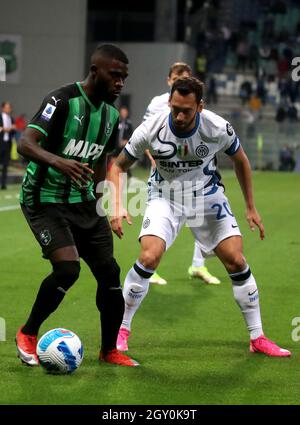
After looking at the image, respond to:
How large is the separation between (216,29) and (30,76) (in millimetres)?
10009

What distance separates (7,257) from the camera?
1323 centimetres

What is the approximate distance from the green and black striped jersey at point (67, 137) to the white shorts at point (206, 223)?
841 mm

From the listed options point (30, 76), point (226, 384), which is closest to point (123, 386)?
point (226, 384)

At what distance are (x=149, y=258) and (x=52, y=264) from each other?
0.97 meters

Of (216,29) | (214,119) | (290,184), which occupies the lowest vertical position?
(290,184)

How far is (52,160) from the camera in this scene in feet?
21.2

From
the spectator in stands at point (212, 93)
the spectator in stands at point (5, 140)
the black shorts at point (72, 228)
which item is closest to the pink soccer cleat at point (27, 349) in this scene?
the black shorts at point (72, 228)

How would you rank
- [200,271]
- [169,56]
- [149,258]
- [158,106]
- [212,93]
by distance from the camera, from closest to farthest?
[149,258] → [158,106] → [200,271] → [169,56] → [212,93]

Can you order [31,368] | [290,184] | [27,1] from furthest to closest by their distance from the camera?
[27,1] < [290,184] < [31,368]

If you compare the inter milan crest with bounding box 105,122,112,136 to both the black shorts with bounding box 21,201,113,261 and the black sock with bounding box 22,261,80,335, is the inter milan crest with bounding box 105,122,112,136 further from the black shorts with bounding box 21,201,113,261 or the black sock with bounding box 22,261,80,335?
the black sock with bounding box 22,261,80,335

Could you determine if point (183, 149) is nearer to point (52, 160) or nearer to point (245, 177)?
point (245, 177)

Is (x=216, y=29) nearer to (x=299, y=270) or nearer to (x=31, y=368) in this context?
(x=299, y=270)

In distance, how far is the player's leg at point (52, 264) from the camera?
6.89 metres

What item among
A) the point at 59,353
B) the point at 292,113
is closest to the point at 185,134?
the point at 59,353
